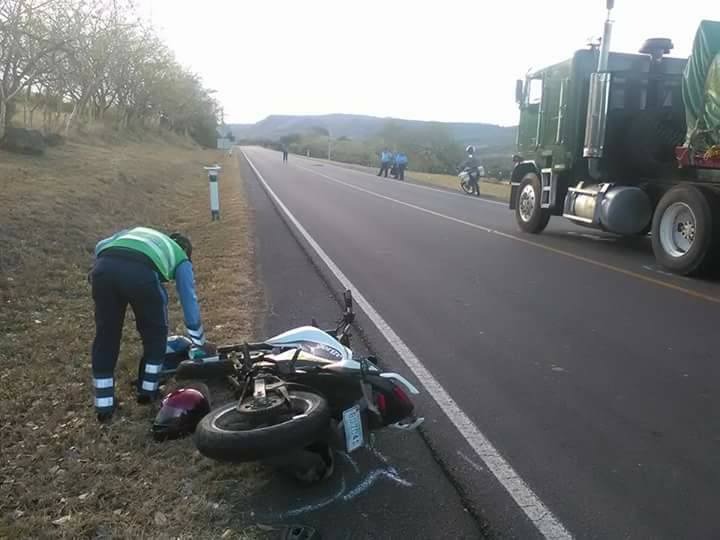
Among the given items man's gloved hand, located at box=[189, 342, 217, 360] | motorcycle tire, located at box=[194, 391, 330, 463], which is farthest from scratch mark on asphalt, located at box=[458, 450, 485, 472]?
man's gloved hand, located at box=[189, 342, 217, 360]

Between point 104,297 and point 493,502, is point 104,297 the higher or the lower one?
the higher one

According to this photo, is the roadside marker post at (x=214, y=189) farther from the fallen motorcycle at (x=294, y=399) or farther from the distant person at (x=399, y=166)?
the distant person at (x=399, y=166)

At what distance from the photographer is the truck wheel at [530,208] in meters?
12.6

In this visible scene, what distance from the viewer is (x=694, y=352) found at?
17.6 ft

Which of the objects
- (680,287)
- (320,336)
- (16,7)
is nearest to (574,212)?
(680,287)

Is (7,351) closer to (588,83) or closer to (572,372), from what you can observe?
(572,372)

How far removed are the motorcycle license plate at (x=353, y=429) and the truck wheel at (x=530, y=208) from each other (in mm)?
9764

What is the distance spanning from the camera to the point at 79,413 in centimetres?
426

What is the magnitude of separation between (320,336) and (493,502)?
150cm

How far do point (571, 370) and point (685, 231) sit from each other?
4968mm

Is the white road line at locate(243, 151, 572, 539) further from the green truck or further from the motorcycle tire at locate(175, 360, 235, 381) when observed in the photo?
the green truck

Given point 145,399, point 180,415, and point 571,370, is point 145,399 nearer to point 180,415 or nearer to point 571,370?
point 180,415

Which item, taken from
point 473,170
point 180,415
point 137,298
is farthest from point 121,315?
point 473,170

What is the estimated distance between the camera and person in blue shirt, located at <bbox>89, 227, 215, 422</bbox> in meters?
4.15
